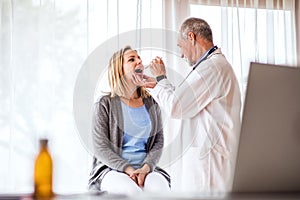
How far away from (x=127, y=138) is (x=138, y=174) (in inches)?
6.9

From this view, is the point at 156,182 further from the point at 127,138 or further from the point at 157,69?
the point at 157,69

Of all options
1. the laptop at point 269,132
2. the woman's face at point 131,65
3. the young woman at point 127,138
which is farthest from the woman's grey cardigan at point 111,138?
the laptop at point 269,132

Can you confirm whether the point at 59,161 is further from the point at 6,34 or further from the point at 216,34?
the point at 216,34

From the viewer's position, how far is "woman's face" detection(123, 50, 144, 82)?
2359 mm

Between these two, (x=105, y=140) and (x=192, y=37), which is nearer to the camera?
(x=105, y=140)

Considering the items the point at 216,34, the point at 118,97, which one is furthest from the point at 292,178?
the point at 216,34

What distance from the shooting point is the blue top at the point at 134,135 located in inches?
89.0

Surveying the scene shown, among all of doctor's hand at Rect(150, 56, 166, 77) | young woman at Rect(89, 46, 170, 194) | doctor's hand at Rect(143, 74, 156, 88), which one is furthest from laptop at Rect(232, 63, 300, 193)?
doctor's hand at Rect(150, 56, 166, 77)

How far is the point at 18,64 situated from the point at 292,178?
1992mm

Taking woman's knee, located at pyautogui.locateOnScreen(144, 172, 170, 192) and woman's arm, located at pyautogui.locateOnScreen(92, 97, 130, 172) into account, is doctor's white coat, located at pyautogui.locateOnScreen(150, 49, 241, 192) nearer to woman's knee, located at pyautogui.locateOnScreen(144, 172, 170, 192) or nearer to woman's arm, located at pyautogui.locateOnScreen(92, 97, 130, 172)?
woman's knee, located at pyautogui.locateOnScreen(144, 172, 170, 192)

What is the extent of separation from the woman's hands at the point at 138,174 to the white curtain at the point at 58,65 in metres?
0.35

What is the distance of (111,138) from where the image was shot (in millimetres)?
2238

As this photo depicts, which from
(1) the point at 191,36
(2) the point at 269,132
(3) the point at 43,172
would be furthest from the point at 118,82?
(2) the point at 269,132

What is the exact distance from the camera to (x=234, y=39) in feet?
10.3
